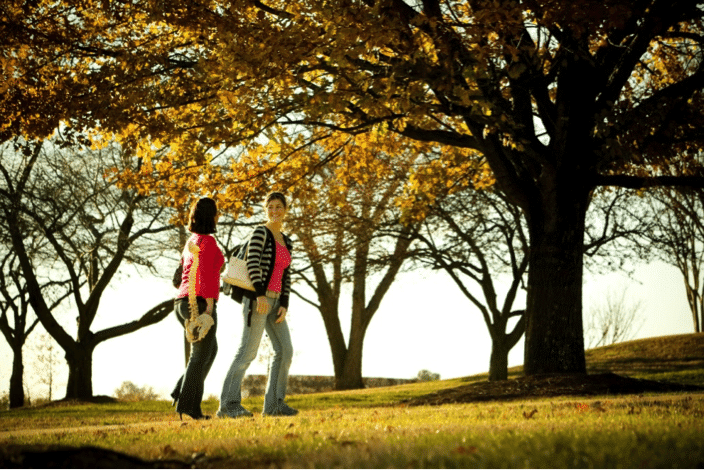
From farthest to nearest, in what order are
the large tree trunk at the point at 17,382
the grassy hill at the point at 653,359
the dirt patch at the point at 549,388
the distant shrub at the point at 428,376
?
the distant shrub at the point at 428,376 → the large tree trunk at the point at 17,382 → the grassy hill at the point at 653,359 → the dirt patch at the point at 549,388

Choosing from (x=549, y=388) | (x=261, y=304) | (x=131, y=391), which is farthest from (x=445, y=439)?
A: (x=131, y=391)

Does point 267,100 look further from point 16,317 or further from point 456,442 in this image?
point 16,317

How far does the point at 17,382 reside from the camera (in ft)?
84.9

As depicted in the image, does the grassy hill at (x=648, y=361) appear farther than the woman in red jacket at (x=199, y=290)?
Yes

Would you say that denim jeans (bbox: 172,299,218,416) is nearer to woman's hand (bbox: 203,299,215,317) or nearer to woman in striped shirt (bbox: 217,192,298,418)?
woman's hand (bbox: 203,299,215,317)

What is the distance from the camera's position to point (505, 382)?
12594mm

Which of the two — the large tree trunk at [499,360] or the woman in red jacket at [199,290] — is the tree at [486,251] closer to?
the large tree trunk at [499,360]

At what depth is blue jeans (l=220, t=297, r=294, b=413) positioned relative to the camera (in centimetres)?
815

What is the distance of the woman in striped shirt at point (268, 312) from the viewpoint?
8117mm

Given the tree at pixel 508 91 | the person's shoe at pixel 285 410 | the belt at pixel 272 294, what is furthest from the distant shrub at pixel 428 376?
the belt at pixel 272 294

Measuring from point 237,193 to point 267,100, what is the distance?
256cm

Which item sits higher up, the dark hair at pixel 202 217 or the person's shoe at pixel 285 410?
the dark hair at pixel 202 217

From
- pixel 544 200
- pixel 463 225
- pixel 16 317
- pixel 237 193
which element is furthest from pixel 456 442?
pixel 16 317

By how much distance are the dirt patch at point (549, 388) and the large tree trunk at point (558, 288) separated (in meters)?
0.55
